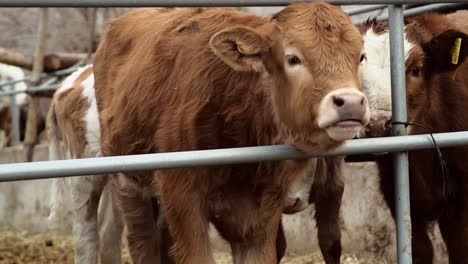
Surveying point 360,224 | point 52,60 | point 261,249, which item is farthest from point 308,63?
point 52,60

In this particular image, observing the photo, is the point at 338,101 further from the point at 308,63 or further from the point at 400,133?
the point at 400,133

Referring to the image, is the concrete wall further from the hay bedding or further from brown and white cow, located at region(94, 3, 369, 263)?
brown and white cow, located at region(94, 3, 369, 263)

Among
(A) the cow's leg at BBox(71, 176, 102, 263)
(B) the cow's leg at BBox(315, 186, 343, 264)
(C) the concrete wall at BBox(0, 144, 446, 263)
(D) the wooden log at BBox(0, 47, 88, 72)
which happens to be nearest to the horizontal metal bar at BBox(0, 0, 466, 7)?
(B) the cow's leg at BBox(315, 186, 343, 264)

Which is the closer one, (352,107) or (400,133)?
(352,107)

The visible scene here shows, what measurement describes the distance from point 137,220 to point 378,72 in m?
1.68

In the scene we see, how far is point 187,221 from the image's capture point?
442 cm

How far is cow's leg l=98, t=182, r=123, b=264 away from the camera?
6.61m

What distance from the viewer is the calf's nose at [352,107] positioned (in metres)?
3.58

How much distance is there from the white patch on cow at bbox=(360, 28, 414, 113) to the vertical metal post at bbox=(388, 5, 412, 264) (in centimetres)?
99

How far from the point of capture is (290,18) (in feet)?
13.3

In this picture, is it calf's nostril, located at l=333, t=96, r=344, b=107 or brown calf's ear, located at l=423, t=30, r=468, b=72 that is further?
brown calf's ear, located at l=423, t=30, r=468, b=72

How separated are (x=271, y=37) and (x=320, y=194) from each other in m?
2.38

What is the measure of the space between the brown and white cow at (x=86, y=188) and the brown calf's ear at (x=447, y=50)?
2.29 metres

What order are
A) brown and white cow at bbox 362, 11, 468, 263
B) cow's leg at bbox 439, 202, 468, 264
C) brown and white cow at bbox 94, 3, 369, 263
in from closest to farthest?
1. brown and white cow at bbox 94, 3, 369, 263
2. brown and white cow at bbox 362, 11, 468, 263
3. cow's leg at bbox 439, 202, 468, 264
